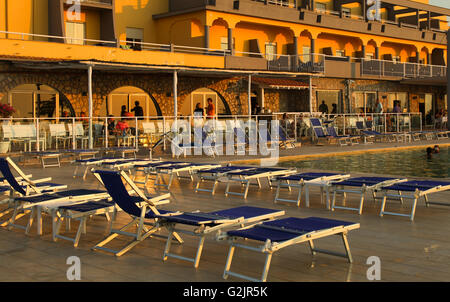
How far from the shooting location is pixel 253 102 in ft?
98.6

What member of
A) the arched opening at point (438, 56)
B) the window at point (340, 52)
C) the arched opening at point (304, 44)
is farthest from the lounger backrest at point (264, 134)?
the arched opening at point (438, 56)

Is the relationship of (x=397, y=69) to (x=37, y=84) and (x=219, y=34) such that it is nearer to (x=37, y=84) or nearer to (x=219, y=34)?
(x=219, y=34)

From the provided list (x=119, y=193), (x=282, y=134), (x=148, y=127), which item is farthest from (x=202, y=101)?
(x=119, y=193)

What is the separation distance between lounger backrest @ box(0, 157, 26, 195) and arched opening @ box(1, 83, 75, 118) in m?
14.5

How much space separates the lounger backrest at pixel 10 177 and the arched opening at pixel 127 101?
1750cm

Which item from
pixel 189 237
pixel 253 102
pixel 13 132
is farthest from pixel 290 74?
pixel 189 237

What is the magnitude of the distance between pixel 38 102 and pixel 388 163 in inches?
535

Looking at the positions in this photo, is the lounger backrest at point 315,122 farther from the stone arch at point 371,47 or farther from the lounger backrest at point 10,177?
the stone arch at point 371,47

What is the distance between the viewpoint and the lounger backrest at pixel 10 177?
7466 mm

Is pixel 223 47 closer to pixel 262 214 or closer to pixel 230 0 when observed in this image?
pixel 230 0

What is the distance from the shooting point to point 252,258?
18.6 feet

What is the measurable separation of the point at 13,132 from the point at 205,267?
1213cm
